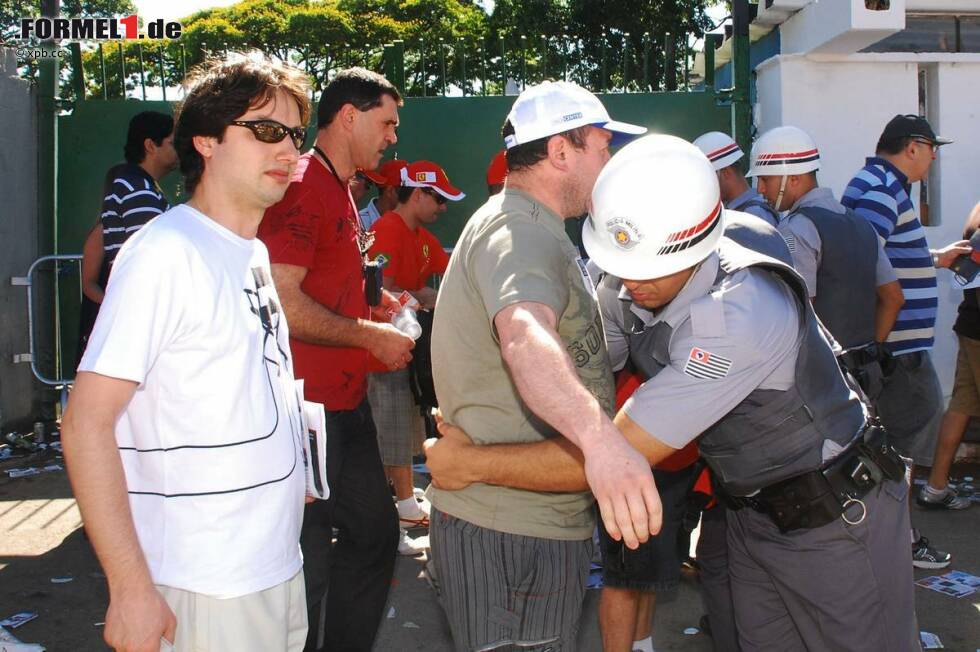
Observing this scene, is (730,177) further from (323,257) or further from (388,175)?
(388,175)

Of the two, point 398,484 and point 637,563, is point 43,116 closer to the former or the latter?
point 398,484

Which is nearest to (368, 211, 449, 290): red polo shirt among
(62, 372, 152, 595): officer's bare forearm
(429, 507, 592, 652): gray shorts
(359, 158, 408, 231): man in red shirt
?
(359, 158, 408, 231): man in red shirt

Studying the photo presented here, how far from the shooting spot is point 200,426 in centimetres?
212

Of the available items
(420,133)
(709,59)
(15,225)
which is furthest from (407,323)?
(15,225)

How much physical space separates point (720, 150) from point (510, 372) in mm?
3372

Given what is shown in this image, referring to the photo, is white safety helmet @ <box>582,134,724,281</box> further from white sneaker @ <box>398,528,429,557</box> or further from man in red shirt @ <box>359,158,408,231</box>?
man in red shirt @ <box>359,158,408,231</box>

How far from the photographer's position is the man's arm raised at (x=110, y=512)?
1941 millimetres

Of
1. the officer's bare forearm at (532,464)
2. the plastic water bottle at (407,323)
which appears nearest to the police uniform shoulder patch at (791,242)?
the plastic water bottle at (407,323)

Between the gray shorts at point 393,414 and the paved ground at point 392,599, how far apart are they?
0.68 m

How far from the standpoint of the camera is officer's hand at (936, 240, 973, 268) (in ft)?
18.1

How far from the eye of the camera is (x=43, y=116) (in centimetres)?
802

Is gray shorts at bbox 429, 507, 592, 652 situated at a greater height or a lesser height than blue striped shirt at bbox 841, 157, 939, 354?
lesser

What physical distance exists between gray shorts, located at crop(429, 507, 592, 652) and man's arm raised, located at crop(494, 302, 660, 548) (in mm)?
660

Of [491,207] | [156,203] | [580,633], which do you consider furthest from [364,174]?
[491,207]
